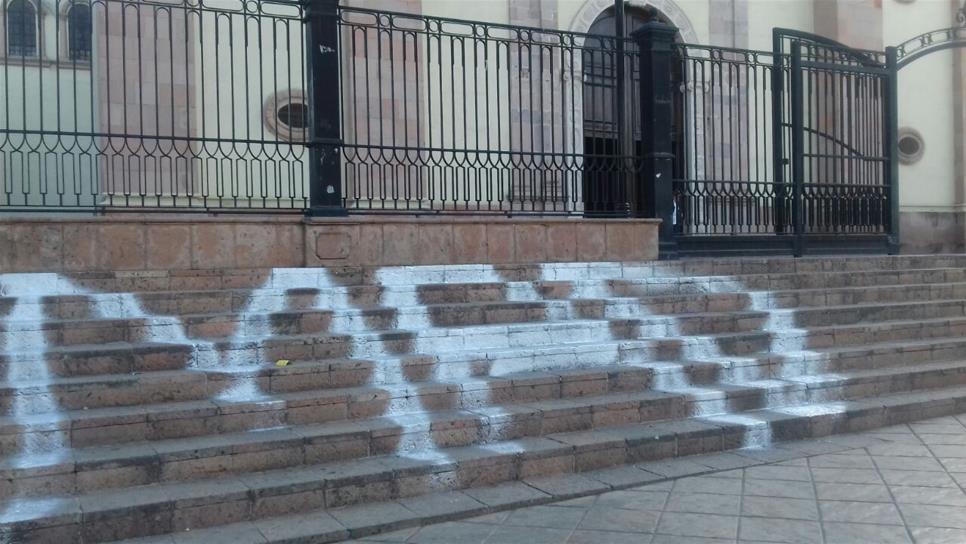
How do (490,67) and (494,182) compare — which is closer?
(494,182)

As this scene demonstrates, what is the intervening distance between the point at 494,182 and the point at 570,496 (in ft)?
18.4

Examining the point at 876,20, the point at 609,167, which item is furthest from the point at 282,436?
the point at 876,20

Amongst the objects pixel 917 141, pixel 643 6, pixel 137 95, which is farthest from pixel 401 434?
pixel 917 141

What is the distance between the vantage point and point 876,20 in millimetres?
15438

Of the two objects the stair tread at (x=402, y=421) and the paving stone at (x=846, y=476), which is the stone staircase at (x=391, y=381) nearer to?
the stair tread at (x=402, y=421)

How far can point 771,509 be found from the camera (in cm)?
523

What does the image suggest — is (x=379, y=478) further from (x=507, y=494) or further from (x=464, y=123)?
(x=464, y=123)

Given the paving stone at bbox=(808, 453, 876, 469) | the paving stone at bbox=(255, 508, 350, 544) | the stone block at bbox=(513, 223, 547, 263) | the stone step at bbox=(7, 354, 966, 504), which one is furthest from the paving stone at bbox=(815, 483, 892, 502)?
the stone block at bbox=(513, 223, 547, 263)

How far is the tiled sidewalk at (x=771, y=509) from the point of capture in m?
4.79

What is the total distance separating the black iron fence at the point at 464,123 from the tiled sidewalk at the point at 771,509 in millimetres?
3933

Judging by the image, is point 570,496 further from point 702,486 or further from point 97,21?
point 97,21

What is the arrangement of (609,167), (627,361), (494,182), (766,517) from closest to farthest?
1. (766,517)
2. (627,361)
3. (609,167)
4. (494,182)

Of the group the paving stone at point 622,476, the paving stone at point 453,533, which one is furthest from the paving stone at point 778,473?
the paving stone at point 453,533

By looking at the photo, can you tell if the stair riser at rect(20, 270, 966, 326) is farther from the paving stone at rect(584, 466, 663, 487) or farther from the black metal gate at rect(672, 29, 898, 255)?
the paving stone at rect(584, 466, 663, 487)
